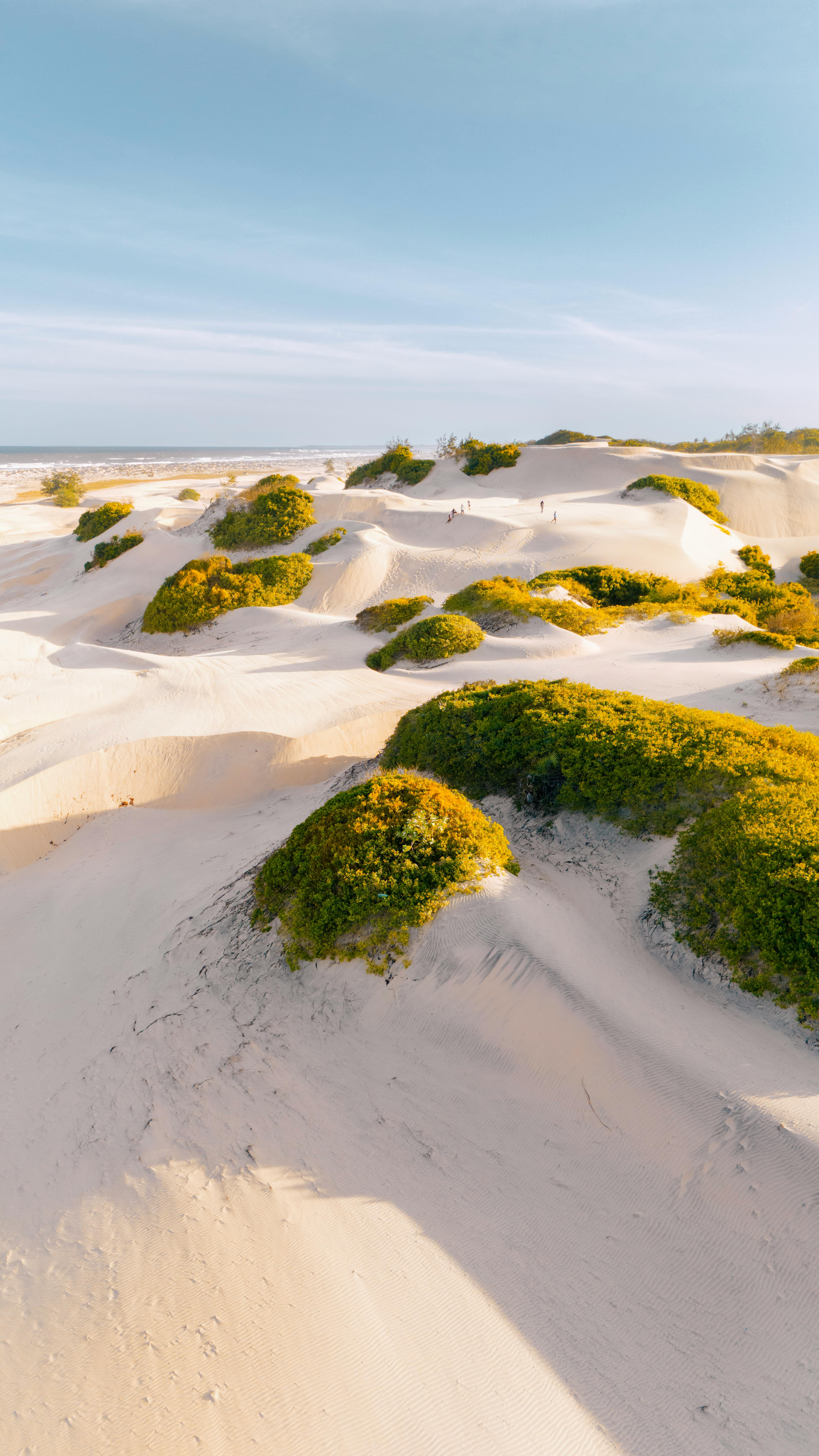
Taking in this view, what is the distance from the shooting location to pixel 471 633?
17750 millimetres

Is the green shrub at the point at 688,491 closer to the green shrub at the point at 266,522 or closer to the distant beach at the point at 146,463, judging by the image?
the green shrub at the point at 266,522

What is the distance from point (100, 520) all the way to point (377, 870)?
32.8 metres

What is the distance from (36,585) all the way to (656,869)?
105 feet

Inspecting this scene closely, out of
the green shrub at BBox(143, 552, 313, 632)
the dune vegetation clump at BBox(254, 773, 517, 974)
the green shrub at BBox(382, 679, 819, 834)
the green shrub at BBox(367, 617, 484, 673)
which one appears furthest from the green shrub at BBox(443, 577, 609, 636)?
the dune vegetation clump at BBox(254, 773, 517, 974)

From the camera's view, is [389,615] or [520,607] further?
[389,615]

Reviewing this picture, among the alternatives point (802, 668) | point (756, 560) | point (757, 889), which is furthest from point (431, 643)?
point (756, 560)

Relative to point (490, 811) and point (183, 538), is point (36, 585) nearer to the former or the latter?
point (183, 538)

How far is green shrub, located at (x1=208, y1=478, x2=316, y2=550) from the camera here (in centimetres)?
2841

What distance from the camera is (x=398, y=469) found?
40031mm

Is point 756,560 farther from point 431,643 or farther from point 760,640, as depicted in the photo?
point 431,643

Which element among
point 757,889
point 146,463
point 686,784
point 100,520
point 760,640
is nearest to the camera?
point 757,889

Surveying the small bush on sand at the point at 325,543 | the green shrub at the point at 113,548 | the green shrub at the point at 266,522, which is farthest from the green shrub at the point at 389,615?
the green shrub at the point at 113,548

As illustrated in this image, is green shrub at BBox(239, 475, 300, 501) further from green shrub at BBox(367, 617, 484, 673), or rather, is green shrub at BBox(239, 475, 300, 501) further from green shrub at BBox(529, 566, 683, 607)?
green shrub at BBox(367, 617, 484, 673)

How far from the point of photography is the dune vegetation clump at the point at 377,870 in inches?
261
